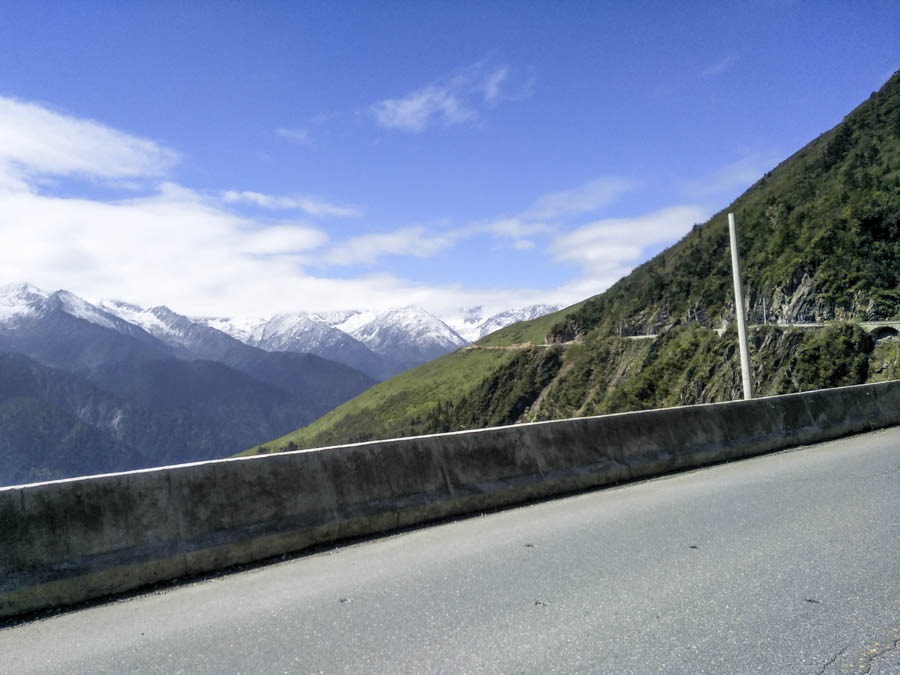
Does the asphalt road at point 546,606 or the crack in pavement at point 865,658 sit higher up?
the asphalt road at point 546,606

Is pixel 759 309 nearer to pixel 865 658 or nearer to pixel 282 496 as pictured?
pixel 282 496

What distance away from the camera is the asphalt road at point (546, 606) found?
13.3ft

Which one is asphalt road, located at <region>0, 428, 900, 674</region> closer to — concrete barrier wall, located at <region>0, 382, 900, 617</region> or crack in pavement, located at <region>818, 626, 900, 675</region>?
crack in pavement, located at <region>818, 626, 900, 675</region>

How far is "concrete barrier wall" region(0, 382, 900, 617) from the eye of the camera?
5.48 meters

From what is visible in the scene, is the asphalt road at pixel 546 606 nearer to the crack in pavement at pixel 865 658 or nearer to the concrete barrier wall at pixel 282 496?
the crack in pavement at pixel 865 658

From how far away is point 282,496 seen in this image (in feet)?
22.2

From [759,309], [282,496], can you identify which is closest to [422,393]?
[759,309]

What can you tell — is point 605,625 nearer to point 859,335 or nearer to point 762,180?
point 859,335

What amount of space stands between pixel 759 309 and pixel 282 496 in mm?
59154

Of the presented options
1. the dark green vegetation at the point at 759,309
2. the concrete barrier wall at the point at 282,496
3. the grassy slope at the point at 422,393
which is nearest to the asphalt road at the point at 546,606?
the concrete barrier wall at the point at 282,496

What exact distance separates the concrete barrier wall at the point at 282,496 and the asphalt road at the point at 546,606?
29cm

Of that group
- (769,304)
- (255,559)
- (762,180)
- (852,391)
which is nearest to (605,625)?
(255,559)

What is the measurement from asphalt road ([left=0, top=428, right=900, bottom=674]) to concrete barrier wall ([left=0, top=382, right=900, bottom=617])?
289mm

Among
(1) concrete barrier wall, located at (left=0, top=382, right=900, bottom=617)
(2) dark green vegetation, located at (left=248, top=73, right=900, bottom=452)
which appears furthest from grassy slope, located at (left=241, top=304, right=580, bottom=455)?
(1) concrete barrier wall, located at (left=0, top=382, right=900, bottom=617)
